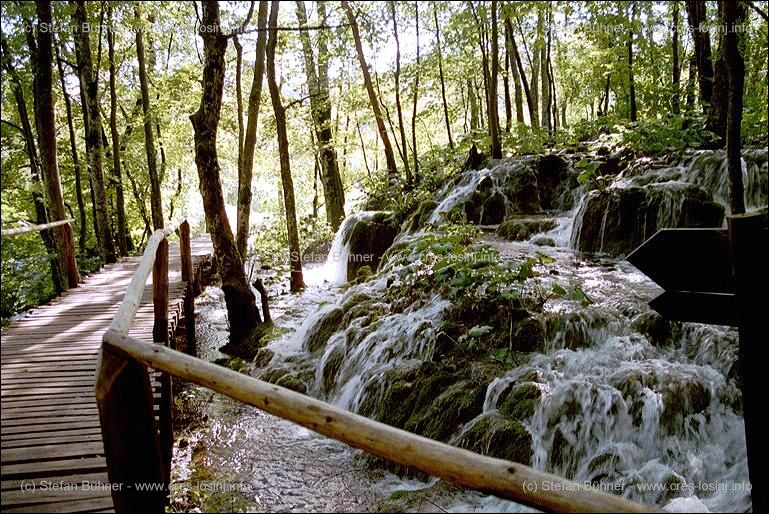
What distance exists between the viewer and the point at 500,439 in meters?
4.86

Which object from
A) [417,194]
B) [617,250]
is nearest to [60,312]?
[617,250]

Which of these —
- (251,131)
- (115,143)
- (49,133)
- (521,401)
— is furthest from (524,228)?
(115,143)

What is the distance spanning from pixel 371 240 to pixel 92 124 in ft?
25.7

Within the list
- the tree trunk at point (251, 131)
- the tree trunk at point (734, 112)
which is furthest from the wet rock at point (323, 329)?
the tree trunk at point (734, 112)

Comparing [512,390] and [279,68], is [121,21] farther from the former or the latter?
[512,390]

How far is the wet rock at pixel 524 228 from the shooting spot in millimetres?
11055

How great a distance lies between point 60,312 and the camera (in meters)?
7.52

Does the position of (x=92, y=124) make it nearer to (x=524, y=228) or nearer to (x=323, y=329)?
(x=323, y=329)

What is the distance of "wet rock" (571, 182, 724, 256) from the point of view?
8.09 metres

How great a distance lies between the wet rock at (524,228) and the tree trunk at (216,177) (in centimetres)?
560

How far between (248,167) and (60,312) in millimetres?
6713

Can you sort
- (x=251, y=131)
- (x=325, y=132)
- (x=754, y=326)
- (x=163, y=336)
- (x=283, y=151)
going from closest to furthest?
1. (x=754, y=326)
2. (x=163, y=336)
3. (x=251, y=131)
4. (x=283, y=151)
5. (x=325, y=132)

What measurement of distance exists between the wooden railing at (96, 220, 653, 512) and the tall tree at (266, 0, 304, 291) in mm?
9914

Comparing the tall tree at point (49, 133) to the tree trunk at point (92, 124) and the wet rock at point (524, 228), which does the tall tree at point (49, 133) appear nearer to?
the tree trunk at point (92, 124)
